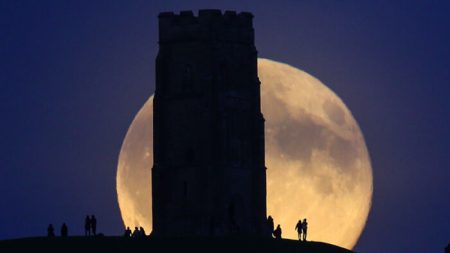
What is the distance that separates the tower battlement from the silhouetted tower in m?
0.06

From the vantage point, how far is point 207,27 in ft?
626

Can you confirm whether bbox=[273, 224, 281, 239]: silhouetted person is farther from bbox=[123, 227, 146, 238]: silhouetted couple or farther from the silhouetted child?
bbox=[123, 227, 146, 238]: silhouetted couple

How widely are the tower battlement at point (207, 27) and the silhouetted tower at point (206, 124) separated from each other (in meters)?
0.06

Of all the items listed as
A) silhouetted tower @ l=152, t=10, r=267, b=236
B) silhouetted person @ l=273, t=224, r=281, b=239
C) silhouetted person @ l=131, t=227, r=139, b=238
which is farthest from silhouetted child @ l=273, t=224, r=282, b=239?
silhouetted tower @ l=152, t=10, r=267, b=236

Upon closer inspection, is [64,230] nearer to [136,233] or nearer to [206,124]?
[136,233]

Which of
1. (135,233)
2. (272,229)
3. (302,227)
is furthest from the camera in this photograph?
(272,229)

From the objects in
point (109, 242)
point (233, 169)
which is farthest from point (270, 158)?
point (109, 242)

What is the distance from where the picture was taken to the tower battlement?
191 meters

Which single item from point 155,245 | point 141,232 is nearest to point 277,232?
point 141,232

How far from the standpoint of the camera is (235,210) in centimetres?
18975

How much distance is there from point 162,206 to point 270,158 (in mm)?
7465

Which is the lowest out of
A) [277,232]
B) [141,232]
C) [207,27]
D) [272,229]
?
[277,232]

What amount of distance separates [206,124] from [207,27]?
5.95 m

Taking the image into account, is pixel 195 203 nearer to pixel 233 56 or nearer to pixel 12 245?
pixel 233 56
